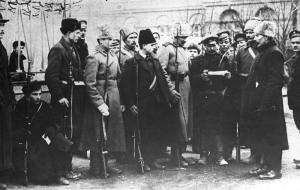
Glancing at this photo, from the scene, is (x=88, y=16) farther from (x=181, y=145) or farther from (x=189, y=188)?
(x=189, y=188)

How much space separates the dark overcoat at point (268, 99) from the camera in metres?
5.44

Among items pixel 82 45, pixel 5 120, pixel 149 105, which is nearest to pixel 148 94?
pixel 149 105

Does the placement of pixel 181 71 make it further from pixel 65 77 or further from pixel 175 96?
pixel 65 77

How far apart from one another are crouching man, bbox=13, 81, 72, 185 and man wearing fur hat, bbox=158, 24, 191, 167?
159 cm

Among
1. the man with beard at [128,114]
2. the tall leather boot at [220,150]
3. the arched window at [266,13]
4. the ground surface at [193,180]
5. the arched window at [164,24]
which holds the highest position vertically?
the arched window at [266,13]

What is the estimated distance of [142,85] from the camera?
5879 millimetres

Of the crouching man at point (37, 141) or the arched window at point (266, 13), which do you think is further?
the arched window at point (266, 13)

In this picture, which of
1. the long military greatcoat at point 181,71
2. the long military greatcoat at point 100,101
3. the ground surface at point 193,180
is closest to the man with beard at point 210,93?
the long military greatcoat at point 181,71

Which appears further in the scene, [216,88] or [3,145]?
[216,88]

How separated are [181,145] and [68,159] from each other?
5.17 feet

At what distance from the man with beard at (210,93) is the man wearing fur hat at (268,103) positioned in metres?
0.72

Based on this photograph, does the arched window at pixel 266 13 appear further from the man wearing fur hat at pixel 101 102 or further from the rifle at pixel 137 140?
the man wearing fur hat at pixel 101 102

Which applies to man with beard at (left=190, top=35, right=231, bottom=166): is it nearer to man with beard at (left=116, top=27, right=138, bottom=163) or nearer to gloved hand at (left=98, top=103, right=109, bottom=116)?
man with beard at (left=116, top=27, right=138, bottom=163)

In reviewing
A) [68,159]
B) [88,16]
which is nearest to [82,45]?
[88,16]
